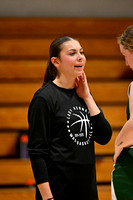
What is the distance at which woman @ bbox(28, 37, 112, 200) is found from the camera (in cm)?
116

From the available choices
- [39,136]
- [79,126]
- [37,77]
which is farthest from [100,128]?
[37,77]

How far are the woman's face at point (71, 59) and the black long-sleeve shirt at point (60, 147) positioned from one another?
4.3 inches

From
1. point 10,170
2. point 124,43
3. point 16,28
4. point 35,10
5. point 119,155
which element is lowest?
point 10,170

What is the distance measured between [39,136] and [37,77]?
1.72 meters

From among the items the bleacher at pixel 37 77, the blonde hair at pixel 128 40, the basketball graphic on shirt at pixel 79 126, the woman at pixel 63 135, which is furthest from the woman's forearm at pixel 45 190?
the bleacher at pixel 37 77

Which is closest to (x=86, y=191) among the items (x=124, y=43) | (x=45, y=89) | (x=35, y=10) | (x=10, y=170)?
(x=45, y=89)

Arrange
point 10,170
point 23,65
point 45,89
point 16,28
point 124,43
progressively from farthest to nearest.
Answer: point 16,28 < point 23,65 < point 10,170 < point 45,89 < point 124,43

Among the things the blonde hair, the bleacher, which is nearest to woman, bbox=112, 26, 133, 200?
the blonde hair

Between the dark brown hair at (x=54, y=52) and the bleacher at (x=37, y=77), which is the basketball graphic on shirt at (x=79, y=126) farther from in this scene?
the bleacher at (x=37, y=77)

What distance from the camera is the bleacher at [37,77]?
2422 mm

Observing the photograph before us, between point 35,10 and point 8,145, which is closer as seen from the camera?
point 8,145

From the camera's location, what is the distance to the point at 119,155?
1135mm

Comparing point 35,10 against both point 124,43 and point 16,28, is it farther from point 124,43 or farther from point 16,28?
point 124,43

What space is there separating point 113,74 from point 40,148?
1.88 metres
